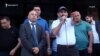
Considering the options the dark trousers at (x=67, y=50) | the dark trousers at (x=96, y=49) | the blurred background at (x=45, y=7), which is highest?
the blurred background at (x=45, y=7)

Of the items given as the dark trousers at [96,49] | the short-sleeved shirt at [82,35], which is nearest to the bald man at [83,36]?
the short-sleeved shirt at [82,35]

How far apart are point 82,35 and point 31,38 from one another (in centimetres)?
149

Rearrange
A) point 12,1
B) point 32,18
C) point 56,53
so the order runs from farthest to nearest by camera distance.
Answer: point 12,1 < point 56,53 < point 32,18

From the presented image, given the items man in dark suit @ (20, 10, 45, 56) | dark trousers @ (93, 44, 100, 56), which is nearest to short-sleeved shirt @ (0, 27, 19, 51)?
man in dark suit @ (20, 10, 45, 56)

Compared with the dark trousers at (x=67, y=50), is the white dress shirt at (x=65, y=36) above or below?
above

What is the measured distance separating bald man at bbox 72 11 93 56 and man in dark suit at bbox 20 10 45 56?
1080 millimetres

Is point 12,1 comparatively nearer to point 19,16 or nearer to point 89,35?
point 19,16

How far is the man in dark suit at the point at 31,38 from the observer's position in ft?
27.7

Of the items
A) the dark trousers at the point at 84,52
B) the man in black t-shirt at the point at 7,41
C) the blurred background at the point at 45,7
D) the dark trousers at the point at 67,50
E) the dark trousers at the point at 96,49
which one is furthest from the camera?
the blurred background at the point at 45,7

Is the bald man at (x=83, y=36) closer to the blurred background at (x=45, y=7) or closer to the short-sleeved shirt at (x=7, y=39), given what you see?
the short-sleeved shirt at (x=7, y=39)

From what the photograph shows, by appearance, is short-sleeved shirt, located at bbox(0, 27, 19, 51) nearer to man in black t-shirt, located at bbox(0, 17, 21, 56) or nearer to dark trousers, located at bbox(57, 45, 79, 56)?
man in black t-shirt, located at bbox(0, 17, 21, 56)

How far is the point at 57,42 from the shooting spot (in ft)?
29.7

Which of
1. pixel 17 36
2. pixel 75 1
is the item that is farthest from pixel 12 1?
pixel 17 36

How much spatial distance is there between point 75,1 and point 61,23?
3.65 meters
